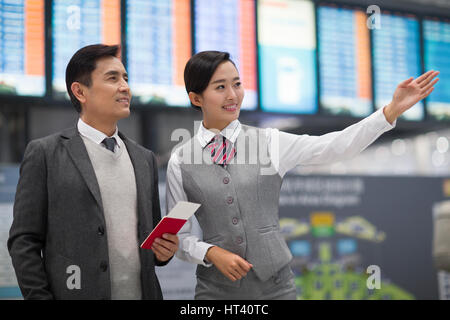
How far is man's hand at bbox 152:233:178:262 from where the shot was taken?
1.45 meters

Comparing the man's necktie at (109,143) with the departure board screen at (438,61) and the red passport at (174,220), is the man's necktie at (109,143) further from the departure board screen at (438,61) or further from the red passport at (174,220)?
the departure board screen at (438,61)

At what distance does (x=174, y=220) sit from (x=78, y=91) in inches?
22.6

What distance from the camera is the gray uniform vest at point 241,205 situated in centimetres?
149

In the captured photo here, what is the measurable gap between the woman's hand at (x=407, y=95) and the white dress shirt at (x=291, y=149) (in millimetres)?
28

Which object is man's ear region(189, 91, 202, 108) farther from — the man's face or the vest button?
the vest button

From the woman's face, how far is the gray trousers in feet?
1.63

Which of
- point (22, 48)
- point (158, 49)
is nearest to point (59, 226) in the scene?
point (22, 48)

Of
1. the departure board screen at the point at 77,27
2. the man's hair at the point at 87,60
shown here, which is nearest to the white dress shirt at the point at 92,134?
the man's hair at the point at 87,60

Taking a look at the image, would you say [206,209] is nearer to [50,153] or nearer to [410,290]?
[50,153]

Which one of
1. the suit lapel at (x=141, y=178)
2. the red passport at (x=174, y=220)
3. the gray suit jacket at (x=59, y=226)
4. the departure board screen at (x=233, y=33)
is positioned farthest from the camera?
the departure board screen at (x=233, y=33)

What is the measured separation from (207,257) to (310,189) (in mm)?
2132

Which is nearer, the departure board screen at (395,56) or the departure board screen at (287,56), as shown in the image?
the departure board screen at (287,56)
